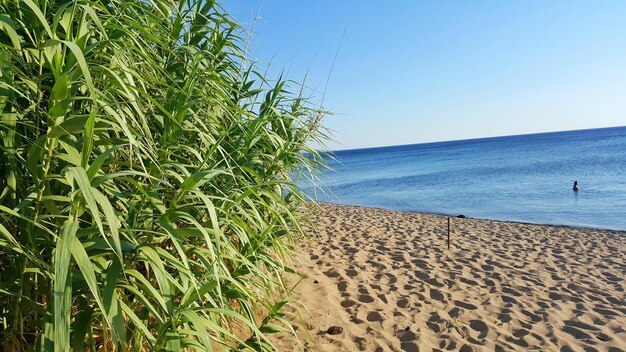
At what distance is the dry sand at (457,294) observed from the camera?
368 cm

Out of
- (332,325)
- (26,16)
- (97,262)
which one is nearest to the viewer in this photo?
(97,262)

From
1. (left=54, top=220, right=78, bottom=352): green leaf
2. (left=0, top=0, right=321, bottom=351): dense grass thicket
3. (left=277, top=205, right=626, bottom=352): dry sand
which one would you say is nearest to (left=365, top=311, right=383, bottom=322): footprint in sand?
(left=277, top=205, right=626, bottom=352): dry sand

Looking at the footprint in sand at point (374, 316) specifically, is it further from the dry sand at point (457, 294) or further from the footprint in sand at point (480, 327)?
the footprint in sand at point (480, 327)

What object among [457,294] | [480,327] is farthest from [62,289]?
[457,294]

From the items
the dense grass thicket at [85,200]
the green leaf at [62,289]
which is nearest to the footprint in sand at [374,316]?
the dense grass thicket at [85,200]

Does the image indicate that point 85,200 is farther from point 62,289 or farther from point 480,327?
point 480,327

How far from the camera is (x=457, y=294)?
485 cm

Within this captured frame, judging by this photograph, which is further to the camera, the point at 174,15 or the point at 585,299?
the point at 585,299

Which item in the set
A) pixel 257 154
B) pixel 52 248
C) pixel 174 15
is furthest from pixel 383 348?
pixel 174 15

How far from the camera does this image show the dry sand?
12.1 feet

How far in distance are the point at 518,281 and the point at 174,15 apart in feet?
15.8

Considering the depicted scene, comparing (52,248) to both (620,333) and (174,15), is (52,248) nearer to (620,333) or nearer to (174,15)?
(174,15)

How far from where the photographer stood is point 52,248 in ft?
5.39

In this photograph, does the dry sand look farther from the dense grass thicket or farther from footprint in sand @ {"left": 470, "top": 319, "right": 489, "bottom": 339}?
the dense grass thicket
